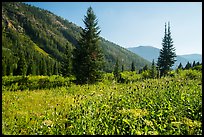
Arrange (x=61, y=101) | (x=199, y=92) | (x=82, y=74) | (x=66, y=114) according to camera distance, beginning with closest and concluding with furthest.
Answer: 1. (x=66, y=114)
2. (x=199, y=92)
3. (x=61, y=101)
4. (x=82, y=74)

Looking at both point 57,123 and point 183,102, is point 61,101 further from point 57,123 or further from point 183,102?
point 183,102

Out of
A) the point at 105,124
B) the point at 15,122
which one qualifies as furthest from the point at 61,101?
the point at 105,124

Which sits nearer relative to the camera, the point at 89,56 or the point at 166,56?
the point at 89,56

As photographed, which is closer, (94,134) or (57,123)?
(94,134)

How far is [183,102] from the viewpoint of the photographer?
8.84m

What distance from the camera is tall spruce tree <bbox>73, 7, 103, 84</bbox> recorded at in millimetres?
30078

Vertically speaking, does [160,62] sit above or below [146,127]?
above

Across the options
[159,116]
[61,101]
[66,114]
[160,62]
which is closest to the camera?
[159,116]

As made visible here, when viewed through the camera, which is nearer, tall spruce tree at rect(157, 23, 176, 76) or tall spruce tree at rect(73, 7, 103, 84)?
tall spruce tree at rect(73, 7, 103, 84)

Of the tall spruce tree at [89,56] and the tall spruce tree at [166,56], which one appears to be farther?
A: the tall spruce tree at [166,56]

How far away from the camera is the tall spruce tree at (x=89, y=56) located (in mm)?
30078

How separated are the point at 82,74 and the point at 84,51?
Result: 264 centimetres

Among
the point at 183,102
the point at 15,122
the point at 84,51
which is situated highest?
the point at 84,51

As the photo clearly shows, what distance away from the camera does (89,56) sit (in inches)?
1188
